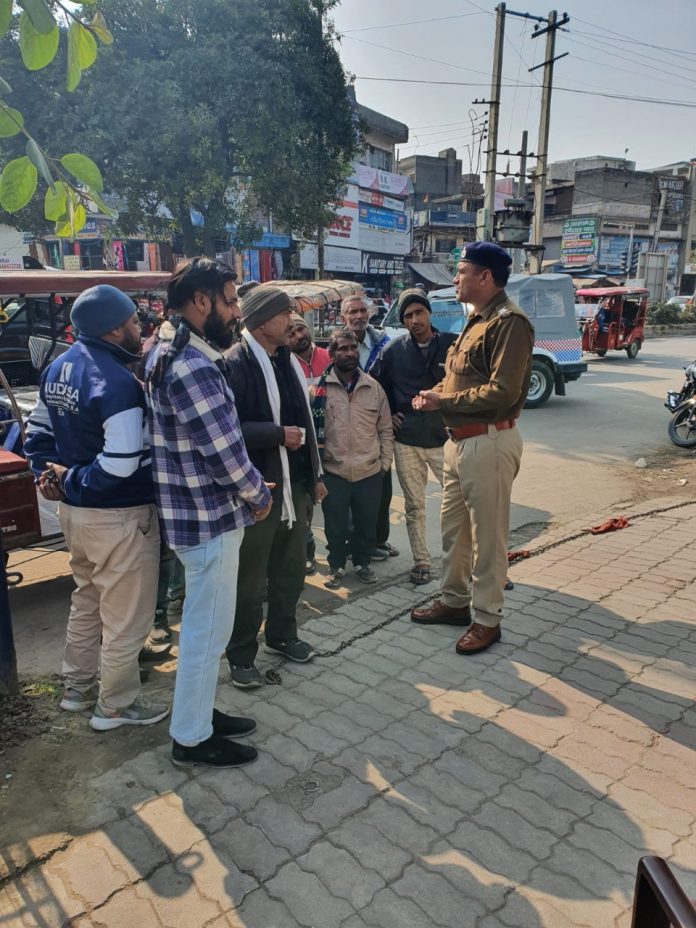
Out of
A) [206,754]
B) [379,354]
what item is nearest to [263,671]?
[206,754]

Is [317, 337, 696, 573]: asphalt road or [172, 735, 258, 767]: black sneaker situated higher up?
[172, 735, 258, 767]: black sneaker

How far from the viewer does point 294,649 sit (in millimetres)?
3340

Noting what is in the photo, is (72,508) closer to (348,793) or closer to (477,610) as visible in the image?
(348,793)

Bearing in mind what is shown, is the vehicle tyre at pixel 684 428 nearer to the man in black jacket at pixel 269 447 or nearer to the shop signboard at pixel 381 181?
the man in black jacket at pixel 269 447

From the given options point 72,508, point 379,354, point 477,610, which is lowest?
point 477,610

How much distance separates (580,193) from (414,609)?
41.8m

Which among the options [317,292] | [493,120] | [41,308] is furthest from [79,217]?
[493,120]

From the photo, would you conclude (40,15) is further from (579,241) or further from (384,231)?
(579,241)

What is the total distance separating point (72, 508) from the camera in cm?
258

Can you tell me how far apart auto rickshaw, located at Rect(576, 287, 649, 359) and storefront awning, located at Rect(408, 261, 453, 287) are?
43.0 ft

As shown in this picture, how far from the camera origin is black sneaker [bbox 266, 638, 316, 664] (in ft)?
10.9

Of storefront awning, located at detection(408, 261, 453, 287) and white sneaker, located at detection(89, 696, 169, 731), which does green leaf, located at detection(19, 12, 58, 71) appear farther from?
storefront awning, located at detection(408, 261, 453, 287)

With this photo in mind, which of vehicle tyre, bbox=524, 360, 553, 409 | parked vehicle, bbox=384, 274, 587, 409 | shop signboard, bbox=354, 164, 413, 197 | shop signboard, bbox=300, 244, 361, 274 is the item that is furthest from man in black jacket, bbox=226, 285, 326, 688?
shop signboard, bbox=354, 164, 413, 197

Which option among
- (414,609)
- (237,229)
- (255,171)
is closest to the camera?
(414,609)
